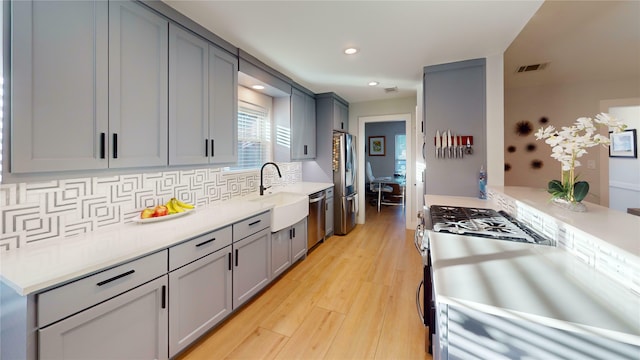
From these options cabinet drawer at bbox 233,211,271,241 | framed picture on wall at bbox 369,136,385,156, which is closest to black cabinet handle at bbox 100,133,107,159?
cabinet drawer at bbox 233,211,271,241

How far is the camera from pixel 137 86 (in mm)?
1577

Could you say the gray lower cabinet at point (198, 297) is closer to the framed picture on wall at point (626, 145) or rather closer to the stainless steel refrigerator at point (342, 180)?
the stainless steel refrigerator at point (342, 180)

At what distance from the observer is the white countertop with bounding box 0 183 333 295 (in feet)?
3.26

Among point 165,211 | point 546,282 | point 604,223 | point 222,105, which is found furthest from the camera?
point 222,105

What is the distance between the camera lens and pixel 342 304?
7.33 ft

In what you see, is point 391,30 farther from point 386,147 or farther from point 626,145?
point 386,147

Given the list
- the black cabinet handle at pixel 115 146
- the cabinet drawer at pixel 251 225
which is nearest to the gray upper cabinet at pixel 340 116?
the cabinet drawer at pixel 251 225

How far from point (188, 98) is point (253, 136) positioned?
4.32ft

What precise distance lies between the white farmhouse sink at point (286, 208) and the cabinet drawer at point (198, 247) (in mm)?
625

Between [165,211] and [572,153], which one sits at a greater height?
[572,153]

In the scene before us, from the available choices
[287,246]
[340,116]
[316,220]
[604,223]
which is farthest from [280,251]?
[340,116]

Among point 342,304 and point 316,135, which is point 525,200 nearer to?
point 342,304

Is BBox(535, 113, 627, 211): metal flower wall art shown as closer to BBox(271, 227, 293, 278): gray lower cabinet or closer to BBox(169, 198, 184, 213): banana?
BBox(271, 227, 293, 278): gray lower cabinet

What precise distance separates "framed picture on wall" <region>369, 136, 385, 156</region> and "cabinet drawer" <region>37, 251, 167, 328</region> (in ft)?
24.6
